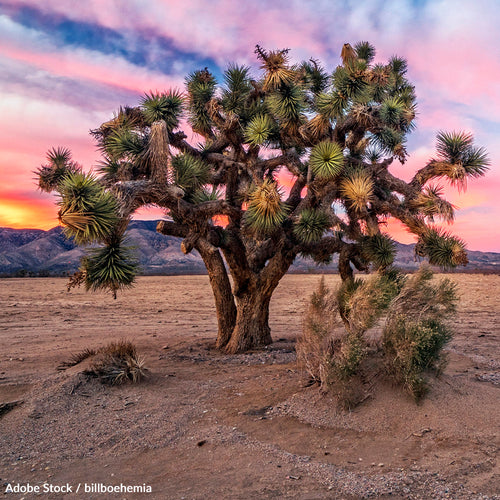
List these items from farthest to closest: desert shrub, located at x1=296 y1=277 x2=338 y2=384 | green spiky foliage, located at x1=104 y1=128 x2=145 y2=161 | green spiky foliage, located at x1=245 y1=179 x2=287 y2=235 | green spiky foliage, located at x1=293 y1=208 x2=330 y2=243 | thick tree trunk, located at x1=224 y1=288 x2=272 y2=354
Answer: thick tree trunk, located at x1=224 y1=288 x2=272 y2=354, green spiky foliage, located at x1=293 y1=208 x2=330 y2=243, green spiky foliage, located at x1=104 y1=128 x2=145 y2=161, green spiky foliage, located at x1=245 y1=179 x2=287 y2=235, desert shrub, located at x1=296 y1=277 x2=338 y2=384

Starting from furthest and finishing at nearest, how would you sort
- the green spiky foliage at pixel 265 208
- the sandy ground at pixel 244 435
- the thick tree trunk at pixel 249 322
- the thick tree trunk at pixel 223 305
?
1. the thick tree trunk at pixel 223 305
2. the thick tree trunk at pixel 249 322
3. the green spiky foliage at pixel 265 208
4. the sandy ground at pixel 244 435

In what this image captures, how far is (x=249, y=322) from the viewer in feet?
32.8

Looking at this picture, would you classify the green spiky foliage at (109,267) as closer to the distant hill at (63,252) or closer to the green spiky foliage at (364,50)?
the green spiky foliage at (364,50)

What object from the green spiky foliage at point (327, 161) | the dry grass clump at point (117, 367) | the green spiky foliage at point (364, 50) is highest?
the green spiky foliage at point (364, 50)

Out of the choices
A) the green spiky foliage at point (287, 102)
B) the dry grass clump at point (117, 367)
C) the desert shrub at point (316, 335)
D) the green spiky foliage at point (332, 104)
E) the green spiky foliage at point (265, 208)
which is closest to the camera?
the desert shrub at point (316, 335)

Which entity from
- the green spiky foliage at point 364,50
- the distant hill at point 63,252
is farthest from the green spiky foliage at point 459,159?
the distant hill at point 63,252

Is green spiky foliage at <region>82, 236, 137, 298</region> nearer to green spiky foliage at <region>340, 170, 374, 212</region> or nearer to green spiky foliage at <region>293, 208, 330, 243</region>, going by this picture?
green spiky foliage at <region>293, 208, 330, 243</region>

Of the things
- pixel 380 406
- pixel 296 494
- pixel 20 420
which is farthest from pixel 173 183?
pixel 296 494

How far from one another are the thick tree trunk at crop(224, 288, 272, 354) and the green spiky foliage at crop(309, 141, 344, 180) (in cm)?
320

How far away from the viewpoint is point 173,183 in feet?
26.4

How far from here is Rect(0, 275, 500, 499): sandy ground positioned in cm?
390

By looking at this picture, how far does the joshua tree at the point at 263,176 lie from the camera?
7820 millimetres

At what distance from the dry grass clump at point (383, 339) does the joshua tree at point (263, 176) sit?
86.5 inches

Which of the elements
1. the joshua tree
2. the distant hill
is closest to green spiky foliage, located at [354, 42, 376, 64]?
the joshua tree
